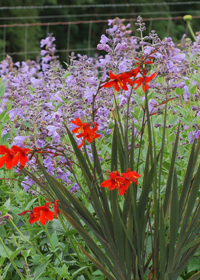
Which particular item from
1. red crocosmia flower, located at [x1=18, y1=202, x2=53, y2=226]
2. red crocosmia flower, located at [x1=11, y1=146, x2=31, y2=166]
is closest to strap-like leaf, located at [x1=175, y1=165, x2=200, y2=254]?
red crocosmia flower, located at [x1=18, y1=202, x2=53, y2=226]

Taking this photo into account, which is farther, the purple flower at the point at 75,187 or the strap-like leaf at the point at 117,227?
the purple flower at the point at 75,187

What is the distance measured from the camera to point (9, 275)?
1.88 metres

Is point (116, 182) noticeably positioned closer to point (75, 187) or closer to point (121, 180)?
point (121, 180)

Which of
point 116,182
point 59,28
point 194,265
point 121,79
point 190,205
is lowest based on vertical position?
point 194,265

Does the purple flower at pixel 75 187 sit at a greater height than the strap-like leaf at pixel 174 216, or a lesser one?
greater

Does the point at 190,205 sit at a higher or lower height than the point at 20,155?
lower

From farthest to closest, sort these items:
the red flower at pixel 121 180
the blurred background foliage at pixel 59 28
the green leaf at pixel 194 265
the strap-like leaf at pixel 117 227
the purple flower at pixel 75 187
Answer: the blurred background foliage at pixel 59 28
the purple flower at pixel 75 187
the green leaf at pixel 194 265
the strap-like leaf at pixel 117 227
the red flower at pixel 121 180

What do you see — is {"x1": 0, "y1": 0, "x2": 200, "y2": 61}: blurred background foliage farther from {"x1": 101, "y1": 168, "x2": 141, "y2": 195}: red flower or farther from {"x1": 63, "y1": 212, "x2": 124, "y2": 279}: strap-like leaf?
{"x1": 101, "y1": 168, "x2": 141, "y2": 195}: red flower

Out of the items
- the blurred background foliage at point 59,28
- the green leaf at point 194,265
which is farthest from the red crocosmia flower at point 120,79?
the blurred background foliage at point 59,28

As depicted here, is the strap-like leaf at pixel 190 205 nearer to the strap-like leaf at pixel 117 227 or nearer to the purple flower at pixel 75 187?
the strap-like leaf at pixel 117 227

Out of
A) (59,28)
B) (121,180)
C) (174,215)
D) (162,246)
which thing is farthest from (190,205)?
(59,28)

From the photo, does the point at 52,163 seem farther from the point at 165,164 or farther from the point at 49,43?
the point at 49,43

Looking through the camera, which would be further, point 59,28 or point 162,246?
point 59,28

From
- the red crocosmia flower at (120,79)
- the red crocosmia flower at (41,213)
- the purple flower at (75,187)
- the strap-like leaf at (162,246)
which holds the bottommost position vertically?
the strap-like leaf at (162,246)
